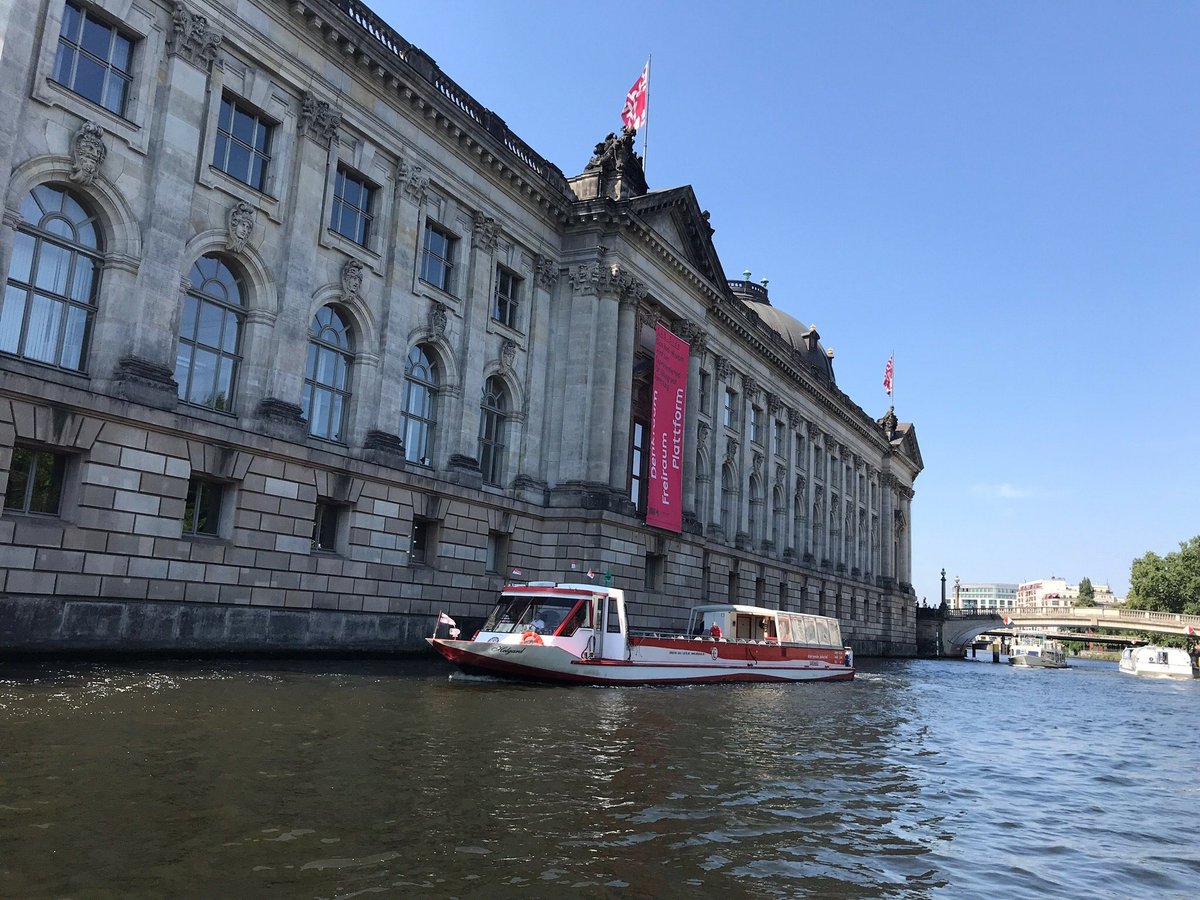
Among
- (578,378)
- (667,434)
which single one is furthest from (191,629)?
(667,434)

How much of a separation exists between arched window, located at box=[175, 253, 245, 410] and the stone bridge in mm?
92050

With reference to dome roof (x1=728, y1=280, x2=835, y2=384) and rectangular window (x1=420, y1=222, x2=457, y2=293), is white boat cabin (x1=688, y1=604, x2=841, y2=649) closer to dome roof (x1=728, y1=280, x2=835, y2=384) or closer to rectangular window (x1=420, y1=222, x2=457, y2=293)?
rectangular window (x1=420, y1=222, x2=457, y2=293)

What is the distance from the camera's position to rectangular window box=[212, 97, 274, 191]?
88.8 ft

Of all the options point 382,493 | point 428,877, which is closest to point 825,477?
point 382,493

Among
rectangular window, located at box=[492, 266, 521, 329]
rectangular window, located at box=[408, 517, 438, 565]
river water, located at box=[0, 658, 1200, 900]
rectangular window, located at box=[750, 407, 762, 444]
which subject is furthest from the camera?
rectangular window, located at box=[750, 407, 762, 444]

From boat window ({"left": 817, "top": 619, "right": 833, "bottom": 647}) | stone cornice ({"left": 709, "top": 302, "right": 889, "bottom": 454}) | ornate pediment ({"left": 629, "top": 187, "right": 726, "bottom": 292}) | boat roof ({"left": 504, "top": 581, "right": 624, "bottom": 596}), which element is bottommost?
boat window ({"left": 817, "top": 619, "right": 833, "bottom": 647})

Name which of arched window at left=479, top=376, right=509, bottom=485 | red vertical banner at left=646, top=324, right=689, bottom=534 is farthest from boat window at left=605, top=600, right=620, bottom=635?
red vertical banner at left=646, top=324, right=689, bottom=534

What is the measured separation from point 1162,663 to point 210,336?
91981 mm

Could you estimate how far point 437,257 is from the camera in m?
35.6

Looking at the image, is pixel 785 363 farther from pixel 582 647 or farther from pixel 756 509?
pixel 582 647

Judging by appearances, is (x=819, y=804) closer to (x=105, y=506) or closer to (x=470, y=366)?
(x=105, y=506)

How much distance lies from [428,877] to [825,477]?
71.0 meters

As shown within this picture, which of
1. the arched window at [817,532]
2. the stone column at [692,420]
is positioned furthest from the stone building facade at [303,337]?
the arched window at [817,532]

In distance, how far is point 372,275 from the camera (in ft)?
105
